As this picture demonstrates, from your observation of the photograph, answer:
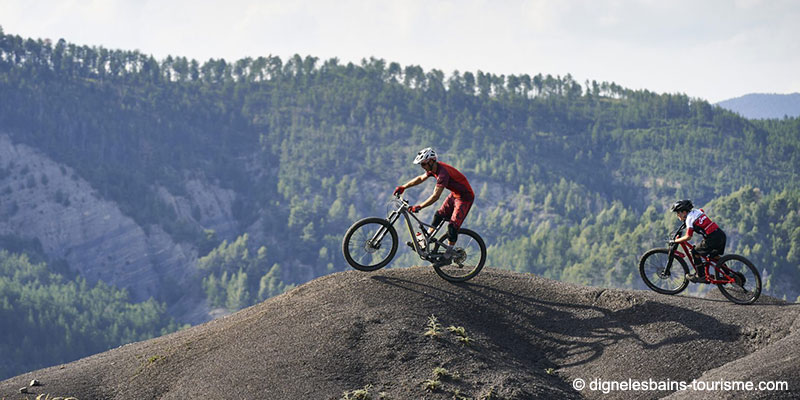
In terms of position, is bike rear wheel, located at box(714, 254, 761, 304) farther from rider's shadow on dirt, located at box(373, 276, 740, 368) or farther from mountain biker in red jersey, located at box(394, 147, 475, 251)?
mountain biker in red jersey, located at box(394, 147, 475, 251)

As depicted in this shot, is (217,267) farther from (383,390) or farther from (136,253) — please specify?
(383,390)

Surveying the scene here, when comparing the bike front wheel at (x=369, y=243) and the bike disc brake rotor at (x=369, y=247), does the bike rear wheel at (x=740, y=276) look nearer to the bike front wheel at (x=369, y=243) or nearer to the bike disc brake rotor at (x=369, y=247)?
the bike front wheel at (x=369, y=243)

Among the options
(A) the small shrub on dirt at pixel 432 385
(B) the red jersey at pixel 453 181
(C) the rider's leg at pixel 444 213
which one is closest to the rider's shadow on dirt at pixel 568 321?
(C) the rider's leg at pixel 444 213

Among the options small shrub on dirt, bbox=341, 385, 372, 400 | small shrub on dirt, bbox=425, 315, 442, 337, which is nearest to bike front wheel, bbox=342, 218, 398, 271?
small shrub on dirt, bbox=425, 315, 442, 337

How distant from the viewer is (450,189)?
16578 mm

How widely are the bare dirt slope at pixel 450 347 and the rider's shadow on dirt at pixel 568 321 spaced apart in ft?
0.10

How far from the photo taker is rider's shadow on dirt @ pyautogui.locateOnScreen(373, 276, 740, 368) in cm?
1456

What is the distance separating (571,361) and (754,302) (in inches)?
181

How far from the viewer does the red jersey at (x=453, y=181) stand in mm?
16219

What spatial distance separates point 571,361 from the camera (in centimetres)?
1449

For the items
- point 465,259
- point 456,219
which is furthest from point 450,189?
point 465,259

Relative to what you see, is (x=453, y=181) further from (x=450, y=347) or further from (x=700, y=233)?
(x=700, y=233)

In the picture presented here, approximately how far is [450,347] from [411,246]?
3031 mm

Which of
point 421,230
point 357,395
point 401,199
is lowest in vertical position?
point 357,395
